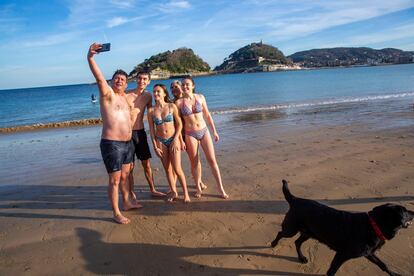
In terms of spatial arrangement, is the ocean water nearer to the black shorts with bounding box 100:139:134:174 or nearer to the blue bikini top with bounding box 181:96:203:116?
the blue bikini top with bounding box 181:96:203:116

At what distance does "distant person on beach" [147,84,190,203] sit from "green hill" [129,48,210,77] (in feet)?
385

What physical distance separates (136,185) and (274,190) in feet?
9.12

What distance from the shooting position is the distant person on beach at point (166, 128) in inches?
210

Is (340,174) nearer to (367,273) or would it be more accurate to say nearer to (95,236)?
(367,273)

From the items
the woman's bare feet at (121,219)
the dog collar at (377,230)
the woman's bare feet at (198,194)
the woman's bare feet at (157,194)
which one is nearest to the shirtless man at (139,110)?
the woman's bare feet at (157,194)

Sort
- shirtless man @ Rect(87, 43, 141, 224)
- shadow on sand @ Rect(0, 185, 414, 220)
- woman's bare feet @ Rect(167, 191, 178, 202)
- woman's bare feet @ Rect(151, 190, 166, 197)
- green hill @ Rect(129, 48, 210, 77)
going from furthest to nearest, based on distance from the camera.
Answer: green hill @ Rect(129, 48, 210, 77) < woman's bare feet @ Rect(151, 190, 166, 197) < woman's bare feet @ Rect(167, 191, 178, 202) < shadow on sand @ Rect(0, 185, 414, 220) < shirtless man @ Rect(87, 43, 141, 224)

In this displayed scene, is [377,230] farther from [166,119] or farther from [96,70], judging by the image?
[96,70]

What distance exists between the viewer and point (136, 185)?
661cm

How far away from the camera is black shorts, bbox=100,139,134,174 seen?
4.64 m

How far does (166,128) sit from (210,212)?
1.54 metres

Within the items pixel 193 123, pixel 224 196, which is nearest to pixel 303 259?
pixel 224 196

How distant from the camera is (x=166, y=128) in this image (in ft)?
17.6

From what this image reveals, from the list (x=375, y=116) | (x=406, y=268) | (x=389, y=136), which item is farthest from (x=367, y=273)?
(x=375, y=116)

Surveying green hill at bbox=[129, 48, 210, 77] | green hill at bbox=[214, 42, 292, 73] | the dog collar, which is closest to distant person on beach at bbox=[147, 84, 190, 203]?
the dog collar
